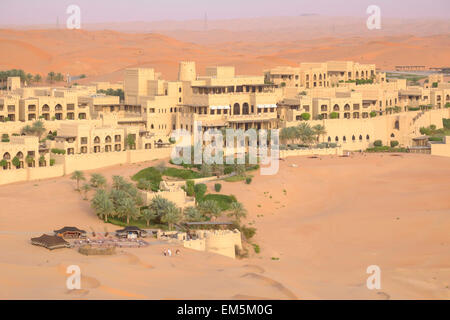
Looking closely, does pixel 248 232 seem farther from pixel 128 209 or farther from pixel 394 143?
pixel 394 143

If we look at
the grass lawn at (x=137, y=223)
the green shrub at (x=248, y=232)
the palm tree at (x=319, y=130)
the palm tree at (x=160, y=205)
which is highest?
the palm tree at (x=319, y=130)

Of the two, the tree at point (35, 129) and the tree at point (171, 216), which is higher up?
the tree at point (35, 129)

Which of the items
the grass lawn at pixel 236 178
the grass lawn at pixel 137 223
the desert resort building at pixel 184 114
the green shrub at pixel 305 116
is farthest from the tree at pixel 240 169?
the green shrub at pixel 305 116

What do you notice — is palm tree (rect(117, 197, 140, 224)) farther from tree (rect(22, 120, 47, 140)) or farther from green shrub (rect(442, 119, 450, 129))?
green shrub (rect(442, 119, 450, 129))

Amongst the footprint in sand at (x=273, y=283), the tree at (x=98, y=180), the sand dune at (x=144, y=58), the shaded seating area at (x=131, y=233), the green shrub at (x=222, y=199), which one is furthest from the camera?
the sand dune at (x=144, y=58)

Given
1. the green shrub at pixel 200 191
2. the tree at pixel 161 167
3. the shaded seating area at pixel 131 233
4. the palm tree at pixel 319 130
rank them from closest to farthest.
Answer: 1. the shaded seating area at pixel 131 233
2. the green shrub at pixel 200 191
3. the tree at pixel 161 167
4. the palm tree at pixel 319 130

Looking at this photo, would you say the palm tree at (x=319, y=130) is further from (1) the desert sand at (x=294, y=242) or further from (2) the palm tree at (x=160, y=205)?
(2) the palm tree at (x=160, y=205)

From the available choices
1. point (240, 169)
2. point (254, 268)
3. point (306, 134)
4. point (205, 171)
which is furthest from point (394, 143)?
point (254, 268)

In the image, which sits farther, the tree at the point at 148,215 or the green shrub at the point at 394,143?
the green shrub at the point at 394,143
